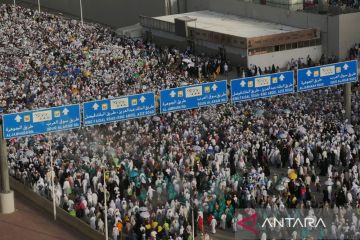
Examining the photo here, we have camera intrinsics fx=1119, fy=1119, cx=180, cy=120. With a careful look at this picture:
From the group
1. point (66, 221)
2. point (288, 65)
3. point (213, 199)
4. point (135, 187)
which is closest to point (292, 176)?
point (213, 199)

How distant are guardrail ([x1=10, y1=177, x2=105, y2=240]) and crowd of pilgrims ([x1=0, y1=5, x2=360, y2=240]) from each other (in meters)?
0.34

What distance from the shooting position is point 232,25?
227 feet

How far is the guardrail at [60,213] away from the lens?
44.5 metres

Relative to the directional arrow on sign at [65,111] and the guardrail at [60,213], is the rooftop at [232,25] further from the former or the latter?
the guardrail at [60,213]

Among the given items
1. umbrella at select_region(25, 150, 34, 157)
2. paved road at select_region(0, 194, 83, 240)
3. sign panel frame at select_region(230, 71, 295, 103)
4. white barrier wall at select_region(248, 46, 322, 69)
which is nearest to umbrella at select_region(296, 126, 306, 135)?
sign panel frame at select_region(230, 71, 295, 103)

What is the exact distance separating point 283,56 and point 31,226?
2348cm

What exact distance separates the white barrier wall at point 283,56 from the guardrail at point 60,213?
61.6 ft

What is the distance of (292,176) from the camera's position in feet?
149

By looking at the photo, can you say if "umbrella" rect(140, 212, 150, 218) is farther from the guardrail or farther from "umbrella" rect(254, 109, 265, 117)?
"umbrella" rect(254, 109, 265, 117)

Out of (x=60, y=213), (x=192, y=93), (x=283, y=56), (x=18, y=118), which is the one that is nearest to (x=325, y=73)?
(x=192, y=93)

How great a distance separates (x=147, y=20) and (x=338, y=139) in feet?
90.1

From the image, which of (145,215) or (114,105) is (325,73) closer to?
(114,105)

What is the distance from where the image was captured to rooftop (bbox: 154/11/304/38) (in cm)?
6612

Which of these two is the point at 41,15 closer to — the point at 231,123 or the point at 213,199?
the point at 231,123
